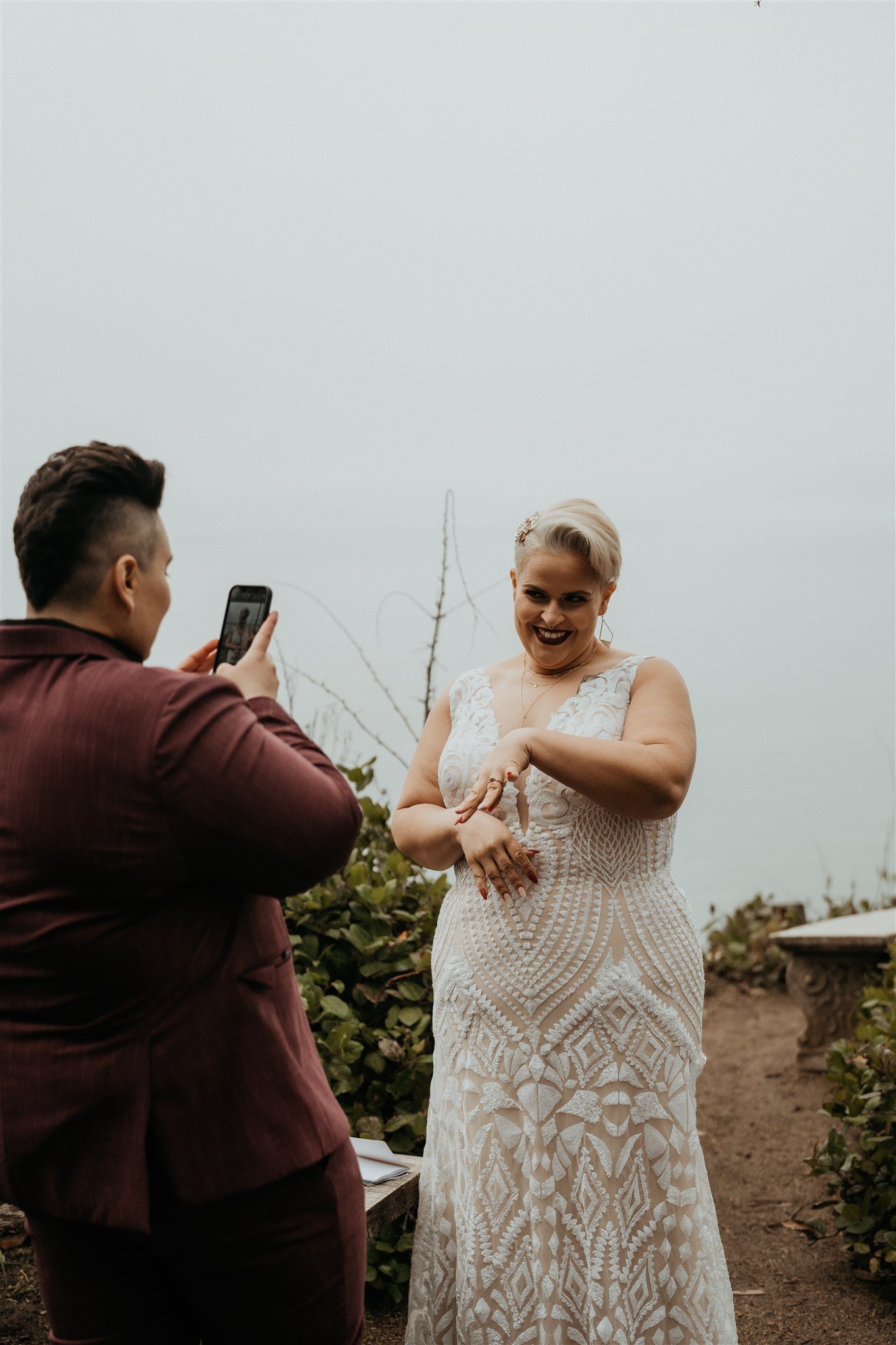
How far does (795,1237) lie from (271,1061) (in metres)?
3.21

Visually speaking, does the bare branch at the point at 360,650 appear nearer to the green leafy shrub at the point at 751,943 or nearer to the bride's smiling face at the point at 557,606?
the bride's smiling face at the point at 557,606

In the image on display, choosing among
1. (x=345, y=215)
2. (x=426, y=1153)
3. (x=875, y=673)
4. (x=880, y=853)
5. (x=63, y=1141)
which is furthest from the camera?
(x=880, y=853)

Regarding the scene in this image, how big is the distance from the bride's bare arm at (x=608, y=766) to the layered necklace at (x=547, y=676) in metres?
0.23

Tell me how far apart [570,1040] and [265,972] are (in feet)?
3.33

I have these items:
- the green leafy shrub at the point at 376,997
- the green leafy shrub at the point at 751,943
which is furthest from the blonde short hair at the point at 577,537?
the green leafy shrub at the point at 751,943

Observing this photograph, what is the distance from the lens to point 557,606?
2.61 meters

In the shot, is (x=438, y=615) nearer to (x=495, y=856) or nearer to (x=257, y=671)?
(x=495, y=856)

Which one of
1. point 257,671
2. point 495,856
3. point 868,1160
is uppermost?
point 257,671

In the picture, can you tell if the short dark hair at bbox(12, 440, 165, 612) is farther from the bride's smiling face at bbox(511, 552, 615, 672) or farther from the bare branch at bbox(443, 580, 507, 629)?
the bare branch at bbox(443, 580, 507, 629)

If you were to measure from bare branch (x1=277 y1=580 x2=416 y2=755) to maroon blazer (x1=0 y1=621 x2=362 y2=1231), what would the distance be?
3.09 m

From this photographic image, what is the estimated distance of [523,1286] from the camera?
2342 mm

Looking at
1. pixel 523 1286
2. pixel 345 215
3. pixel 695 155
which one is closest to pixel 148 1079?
pixel 523 1286

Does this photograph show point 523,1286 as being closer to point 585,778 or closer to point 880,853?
point 585,778

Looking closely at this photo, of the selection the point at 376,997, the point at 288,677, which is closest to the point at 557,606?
the point at 376,997
